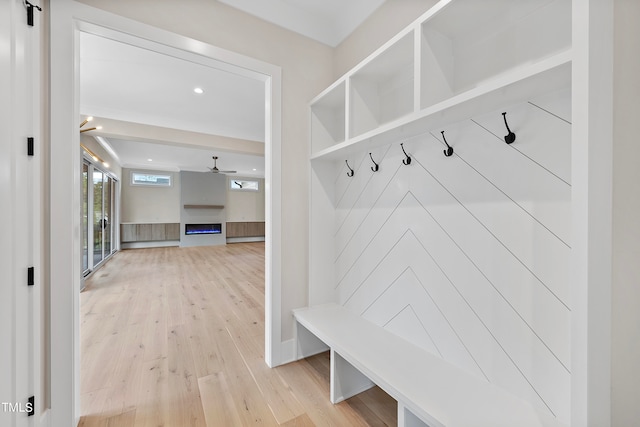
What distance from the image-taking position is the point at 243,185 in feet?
33.1

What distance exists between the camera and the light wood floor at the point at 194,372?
142 cm

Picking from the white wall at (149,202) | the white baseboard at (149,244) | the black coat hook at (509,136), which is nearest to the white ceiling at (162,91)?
the black coat hook at (509,136)

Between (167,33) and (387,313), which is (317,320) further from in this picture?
(167,33)

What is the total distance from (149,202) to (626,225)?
10.2 meters

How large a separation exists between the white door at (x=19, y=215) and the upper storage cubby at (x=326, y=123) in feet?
5.07

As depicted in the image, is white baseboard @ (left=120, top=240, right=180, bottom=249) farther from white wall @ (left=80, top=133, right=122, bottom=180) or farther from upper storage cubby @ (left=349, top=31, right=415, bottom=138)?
upper storage cubby @ (left=349, top=31, right=415, bottom=138)

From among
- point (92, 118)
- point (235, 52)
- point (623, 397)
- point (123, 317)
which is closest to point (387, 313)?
point (623, 397)

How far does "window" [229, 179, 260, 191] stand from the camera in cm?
988

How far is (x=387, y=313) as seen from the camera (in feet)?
5.35

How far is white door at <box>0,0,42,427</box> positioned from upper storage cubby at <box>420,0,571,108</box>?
1.71 m

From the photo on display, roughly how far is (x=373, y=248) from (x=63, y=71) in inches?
78.8

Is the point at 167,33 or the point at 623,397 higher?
the point at 167,33

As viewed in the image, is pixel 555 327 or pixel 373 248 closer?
pixel 555 327

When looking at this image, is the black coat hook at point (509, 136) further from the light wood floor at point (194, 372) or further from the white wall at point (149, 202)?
the white wall at point (149, 202)
